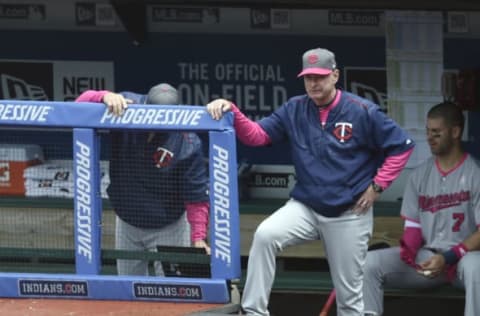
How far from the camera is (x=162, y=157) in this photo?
6250mm

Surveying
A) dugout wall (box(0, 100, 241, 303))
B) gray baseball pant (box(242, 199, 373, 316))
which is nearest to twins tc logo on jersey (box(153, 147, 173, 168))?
dugout wall (box(0, 100, 241, 303))

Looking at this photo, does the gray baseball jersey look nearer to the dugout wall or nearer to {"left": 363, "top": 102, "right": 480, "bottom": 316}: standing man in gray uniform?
{"left": 363, "top": 102, "right": 480, "bottom": 316}: standing man in gray uniform

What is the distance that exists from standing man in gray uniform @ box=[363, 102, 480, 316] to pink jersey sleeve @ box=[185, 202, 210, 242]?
1.07m

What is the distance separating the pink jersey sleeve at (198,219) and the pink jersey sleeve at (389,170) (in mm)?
798

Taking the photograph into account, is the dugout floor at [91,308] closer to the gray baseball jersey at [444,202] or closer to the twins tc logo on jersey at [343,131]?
the twins tc logo on jersey at [343,131]

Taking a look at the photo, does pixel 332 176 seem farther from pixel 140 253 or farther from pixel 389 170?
pixel 140 253

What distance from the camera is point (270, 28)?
8.13 m

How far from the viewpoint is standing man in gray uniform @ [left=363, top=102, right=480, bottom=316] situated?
685 cm

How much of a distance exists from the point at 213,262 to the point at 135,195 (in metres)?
0.53

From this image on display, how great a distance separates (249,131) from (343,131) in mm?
429

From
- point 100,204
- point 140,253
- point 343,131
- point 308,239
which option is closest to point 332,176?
point 343,131

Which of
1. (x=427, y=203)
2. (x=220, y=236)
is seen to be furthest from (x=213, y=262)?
(x=427, y=203)

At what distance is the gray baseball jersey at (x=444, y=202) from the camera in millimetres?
6902

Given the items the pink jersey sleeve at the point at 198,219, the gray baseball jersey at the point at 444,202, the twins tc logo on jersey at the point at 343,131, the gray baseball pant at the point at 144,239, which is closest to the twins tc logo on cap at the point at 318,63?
the twins tc logo on jersey at the point at 343,131
